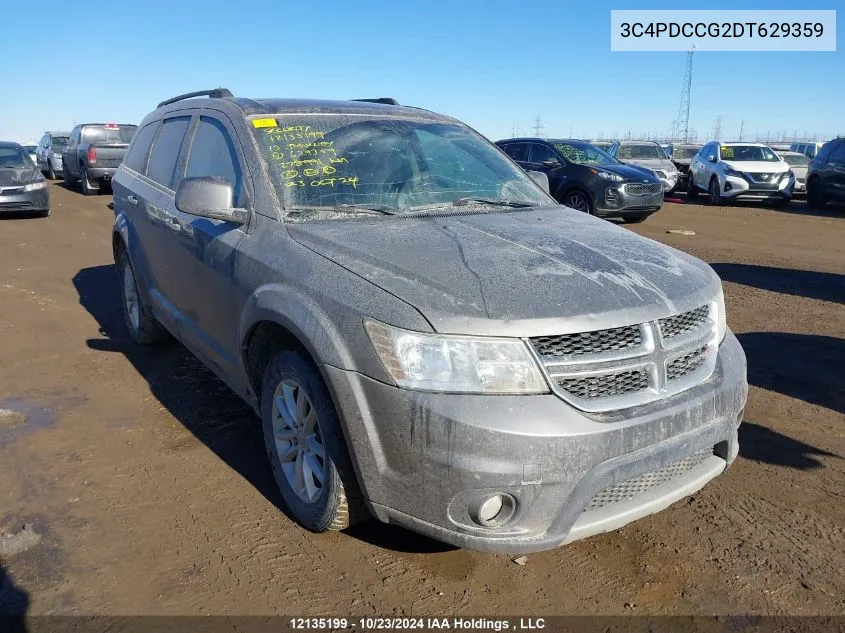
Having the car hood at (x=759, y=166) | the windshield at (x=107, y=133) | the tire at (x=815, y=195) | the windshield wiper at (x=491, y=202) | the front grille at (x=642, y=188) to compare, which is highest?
the windshield at (x=107, y=133)

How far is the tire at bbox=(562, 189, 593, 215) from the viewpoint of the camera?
1285cm

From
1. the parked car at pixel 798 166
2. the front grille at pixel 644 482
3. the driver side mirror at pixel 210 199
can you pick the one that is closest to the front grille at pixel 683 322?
the front grille at pixel 644 482

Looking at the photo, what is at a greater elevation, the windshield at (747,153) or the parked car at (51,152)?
the parked car at (51,152)

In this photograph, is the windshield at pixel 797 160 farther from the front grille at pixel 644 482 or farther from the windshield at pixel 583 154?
the front grille at pixel 644 482

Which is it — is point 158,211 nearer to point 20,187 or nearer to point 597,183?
point 597,183

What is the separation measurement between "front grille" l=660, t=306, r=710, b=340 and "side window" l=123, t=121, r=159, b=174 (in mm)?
3980

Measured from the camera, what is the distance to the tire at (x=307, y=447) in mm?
2746

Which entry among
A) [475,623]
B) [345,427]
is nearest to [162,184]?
[345,427]

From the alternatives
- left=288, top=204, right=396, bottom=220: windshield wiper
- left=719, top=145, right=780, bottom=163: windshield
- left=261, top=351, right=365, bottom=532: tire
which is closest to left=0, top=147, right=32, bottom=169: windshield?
left=288, top=204, right=396, bottom=220: windshield wiper

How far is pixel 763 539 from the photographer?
3.05 metres

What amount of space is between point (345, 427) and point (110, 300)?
216 inches

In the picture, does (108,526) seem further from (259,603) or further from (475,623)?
(475,623)

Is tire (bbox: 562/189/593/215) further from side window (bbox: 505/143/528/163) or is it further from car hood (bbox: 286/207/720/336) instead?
car hood (bbox: 286/207/720/336)

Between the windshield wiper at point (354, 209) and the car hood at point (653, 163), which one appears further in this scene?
the car hood at point (653, 163)
